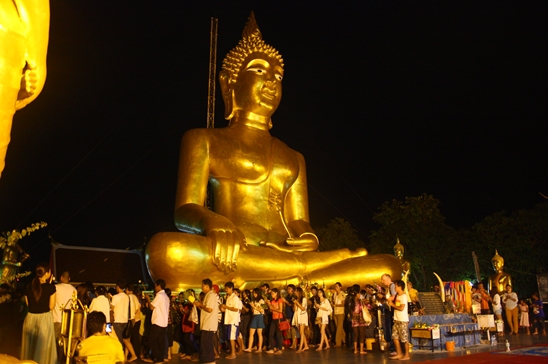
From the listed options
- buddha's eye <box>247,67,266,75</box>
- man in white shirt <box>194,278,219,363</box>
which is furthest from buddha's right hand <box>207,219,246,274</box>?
buddha's eye <box>247,67,266,75</box>

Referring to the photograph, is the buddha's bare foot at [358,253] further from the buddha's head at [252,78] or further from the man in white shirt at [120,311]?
the man in white shirt at [120,311]

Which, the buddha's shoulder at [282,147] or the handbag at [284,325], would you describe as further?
the buddha's shoulder at [282,147]

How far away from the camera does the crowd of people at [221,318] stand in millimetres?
5609

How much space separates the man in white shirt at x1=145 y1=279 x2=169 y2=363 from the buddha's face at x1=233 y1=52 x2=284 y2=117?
18.7ft

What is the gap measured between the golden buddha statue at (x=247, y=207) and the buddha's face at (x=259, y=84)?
0.02 meters

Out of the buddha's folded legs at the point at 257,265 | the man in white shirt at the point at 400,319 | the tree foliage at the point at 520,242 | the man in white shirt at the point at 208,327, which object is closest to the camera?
the man in white shirt at the point at 208,327

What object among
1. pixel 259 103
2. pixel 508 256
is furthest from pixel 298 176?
pixel 508 256

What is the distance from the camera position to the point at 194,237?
29.1ft

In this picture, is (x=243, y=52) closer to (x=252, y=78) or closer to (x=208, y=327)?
(x=252, y=78)

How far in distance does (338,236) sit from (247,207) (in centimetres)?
1524

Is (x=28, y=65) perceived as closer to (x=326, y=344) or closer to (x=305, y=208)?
(x=326, y=344)

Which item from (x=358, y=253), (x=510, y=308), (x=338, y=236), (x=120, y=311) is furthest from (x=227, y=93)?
(x=338, y=236)

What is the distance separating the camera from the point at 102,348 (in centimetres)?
328

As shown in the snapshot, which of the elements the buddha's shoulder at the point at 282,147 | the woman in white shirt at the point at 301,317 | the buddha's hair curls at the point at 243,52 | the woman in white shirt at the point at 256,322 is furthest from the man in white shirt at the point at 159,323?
the buddha's hair curls at the point at 243,52
